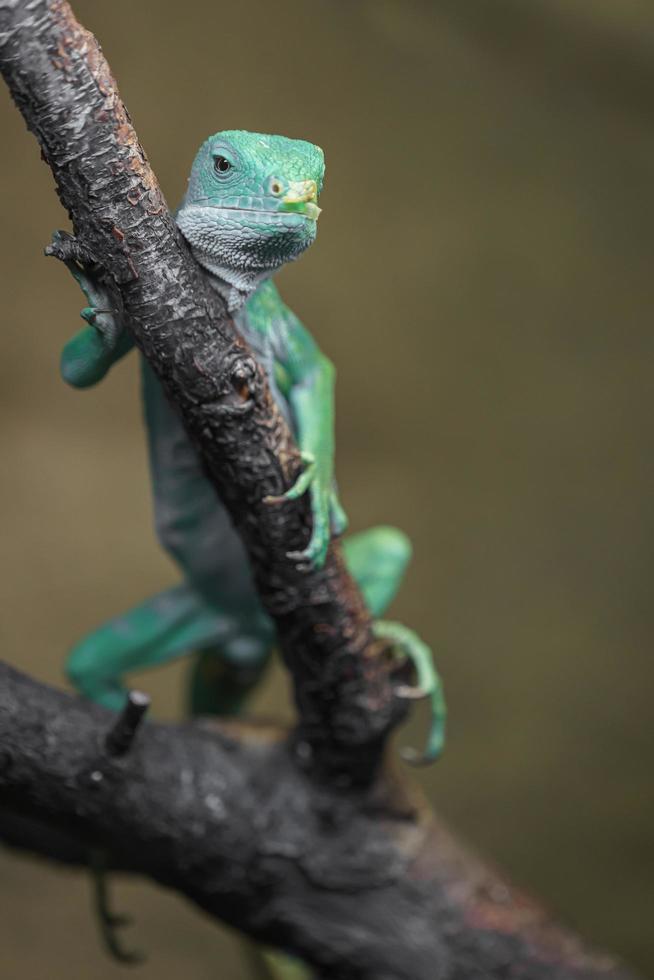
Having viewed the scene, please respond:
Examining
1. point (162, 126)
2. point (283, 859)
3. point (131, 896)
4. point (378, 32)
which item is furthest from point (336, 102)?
point (131, 896)

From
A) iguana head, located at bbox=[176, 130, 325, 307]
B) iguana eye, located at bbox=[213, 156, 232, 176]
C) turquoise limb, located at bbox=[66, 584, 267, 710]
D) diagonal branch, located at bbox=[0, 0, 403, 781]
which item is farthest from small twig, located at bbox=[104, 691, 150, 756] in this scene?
iguana eye, located at bbox=[213, 156, 232, 176]

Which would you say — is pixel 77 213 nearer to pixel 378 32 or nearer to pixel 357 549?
pixel 357 549

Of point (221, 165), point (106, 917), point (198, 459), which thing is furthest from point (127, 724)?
point (221, 165)

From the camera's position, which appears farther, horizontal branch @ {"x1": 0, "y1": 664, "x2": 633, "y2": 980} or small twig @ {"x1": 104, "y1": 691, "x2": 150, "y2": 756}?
horizontal branch @ {"x1": 0, "y1": 664, "x2": 633, "y2": 980}

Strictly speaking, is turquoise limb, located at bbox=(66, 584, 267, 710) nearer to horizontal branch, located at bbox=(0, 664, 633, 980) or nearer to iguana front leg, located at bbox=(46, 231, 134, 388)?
horizontal branch, located at bbox=(0, 664, 633, 980)

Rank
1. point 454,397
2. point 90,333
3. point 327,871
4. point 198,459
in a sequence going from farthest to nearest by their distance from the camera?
point 454,397 → point 327,871 → point 198,459 → point 90,333

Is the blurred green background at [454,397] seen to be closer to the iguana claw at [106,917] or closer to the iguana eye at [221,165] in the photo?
the iguana claw at [106,917]

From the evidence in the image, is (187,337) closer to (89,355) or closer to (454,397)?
(89,355)
